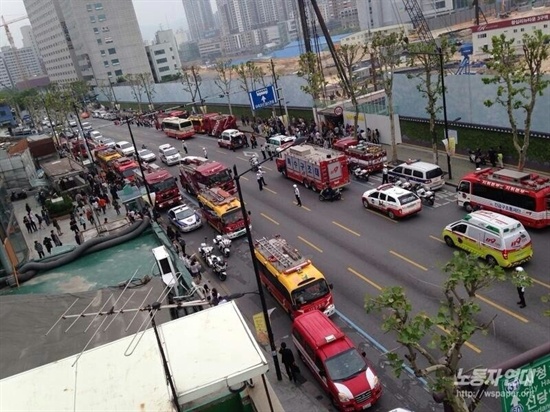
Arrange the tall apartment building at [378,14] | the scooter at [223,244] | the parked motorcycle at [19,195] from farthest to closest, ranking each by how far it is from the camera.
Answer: the tall apartment building at [378,14]
the parked motorcycle at [19,195]
the scooter at [223,244]

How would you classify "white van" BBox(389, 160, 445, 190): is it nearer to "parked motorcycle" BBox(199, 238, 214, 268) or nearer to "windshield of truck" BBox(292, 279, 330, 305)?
"parked motorcycle" BBox(199, 238, 214, 268)

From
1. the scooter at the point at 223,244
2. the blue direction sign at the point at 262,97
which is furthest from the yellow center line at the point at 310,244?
the blue direction sign at the point at 262,97

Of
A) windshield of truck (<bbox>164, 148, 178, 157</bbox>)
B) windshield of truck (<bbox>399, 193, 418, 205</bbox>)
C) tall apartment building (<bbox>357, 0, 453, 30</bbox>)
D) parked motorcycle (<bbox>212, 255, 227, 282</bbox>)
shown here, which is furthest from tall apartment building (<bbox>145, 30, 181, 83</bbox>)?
windshield of truck (<bbox>399, 193, 418, 205</bbox>)

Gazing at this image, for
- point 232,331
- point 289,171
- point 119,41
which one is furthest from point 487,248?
point 119,41

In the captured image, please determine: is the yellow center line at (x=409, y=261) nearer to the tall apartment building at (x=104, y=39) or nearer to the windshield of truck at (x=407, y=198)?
the windshield of truck at (x=407, y=198)

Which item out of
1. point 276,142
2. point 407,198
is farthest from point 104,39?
point 407,198

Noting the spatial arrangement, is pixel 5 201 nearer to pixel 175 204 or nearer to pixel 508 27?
pixel 175 204

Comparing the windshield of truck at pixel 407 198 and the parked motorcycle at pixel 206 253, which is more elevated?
the windshield of truck at pixel 407 198
